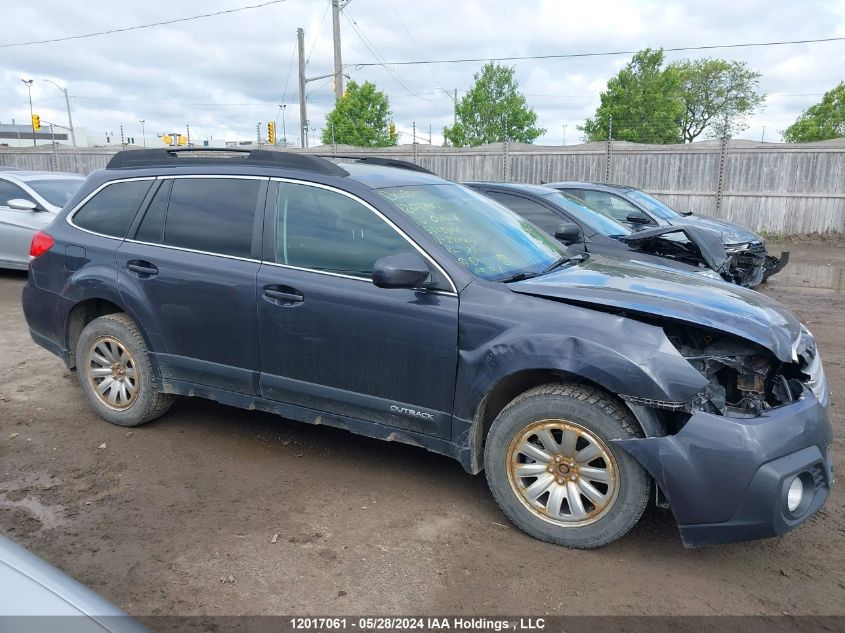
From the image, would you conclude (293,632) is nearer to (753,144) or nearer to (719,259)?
(719,259)

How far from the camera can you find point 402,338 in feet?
11.2

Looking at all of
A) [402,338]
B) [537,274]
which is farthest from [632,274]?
[402,338]

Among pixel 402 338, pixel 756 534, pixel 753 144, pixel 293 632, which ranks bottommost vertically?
pixel 293 632

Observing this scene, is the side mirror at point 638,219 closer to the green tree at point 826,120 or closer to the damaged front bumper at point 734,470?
the damaged front bumper at point 734,470

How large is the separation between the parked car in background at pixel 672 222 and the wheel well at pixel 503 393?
6238 millimetres

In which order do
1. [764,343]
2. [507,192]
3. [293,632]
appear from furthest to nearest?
[507,192] < [764,343] < [293,632]

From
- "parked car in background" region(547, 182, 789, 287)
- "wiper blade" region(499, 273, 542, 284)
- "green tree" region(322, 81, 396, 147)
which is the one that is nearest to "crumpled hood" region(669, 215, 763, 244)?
"parked car in background" region(547, 182, 789, 287)

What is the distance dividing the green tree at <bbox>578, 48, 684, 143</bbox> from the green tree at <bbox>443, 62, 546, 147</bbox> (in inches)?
220

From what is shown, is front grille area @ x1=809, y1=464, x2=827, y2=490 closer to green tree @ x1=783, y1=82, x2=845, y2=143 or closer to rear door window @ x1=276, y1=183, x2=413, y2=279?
rear door window @ x1=276, y1=183, x2=413, y2=279

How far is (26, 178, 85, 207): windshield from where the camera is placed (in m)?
9.77

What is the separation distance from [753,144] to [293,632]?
63.3 ft

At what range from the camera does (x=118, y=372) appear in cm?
452

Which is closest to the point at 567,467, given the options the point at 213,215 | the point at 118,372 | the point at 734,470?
the point at 734,470

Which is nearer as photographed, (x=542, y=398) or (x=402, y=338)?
(x=542, y=398)
